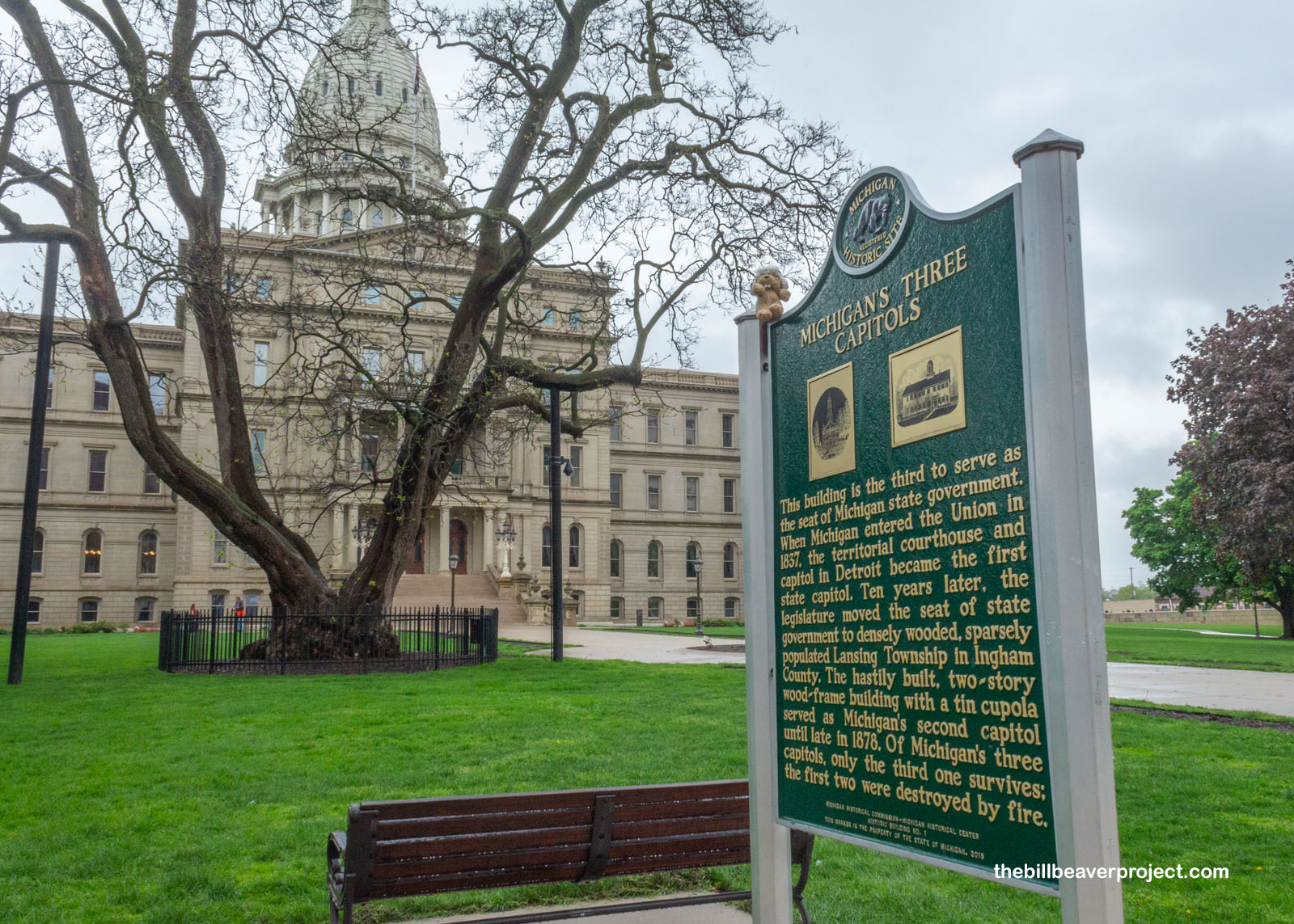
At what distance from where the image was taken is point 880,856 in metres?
6.33

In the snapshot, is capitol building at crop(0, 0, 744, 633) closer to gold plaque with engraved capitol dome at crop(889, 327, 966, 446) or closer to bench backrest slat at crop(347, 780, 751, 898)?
bench backrest slat at crop(347, 780, 751, 898)

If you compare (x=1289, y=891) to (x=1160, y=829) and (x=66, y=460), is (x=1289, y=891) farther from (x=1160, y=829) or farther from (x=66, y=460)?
(x=66, y=460)

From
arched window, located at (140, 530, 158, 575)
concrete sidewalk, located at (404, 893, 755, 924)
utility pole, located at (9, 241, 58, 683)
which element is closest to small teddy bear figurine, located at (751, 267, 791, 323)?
concrete sidewalk, located at (404, 893, 755, 924)

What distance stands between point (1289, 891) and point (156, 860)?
641 centimetres

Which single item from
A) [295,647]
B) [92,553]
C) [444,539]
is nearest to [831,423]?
[295,647]

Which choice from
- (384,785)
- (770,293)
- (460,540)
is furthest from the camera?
(460,540)

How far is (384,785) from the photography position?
8.05 metres

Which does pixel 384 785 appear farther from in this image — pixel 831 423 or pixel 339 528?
pixel 339 528

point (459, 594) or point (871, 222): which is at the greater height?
point (871, 222)

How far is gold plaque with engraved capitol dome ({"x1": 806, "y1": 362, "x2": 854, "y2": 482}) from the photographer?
352 centimetres

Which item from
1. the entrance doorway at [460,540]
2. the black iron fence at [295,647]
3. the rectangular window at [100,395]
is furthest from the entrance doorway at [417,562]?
the black iron fence at [295,647]

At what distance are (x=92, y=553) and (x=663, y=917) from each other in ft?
206

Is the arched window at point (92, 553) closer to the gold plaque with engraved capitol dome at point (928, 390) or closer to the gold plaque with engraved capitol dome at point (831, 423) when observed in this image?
the gold plaque with engraved capitol dome at point (831, 423)

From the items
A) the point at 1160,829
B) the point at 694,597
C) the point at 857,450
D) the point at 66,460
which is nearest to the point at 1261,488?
the point at 1160,829
